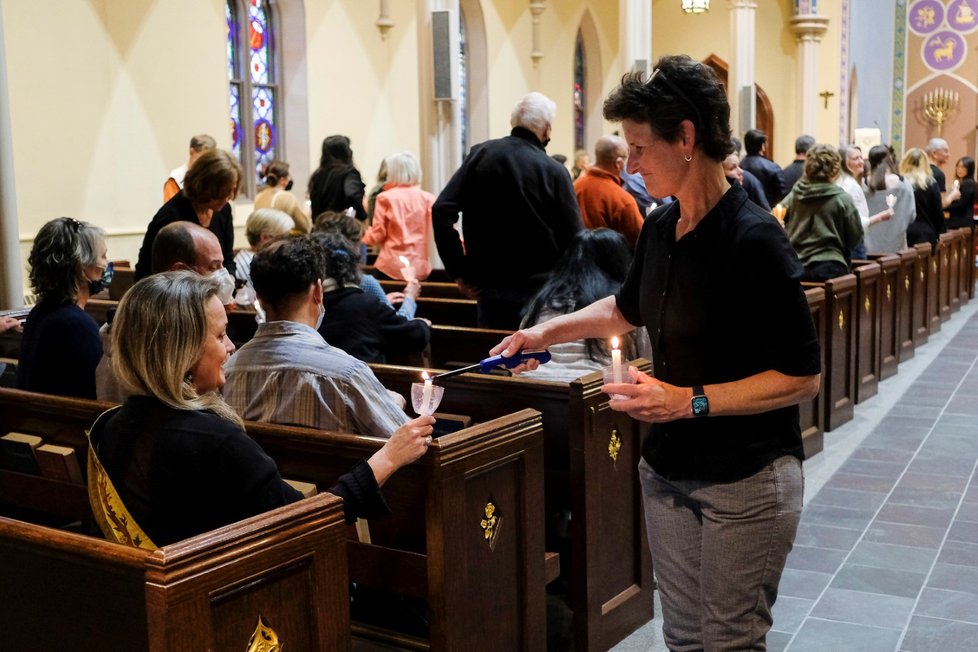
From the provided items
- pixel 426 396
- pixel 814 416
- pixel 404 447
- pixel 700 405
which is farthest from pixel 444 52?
pixel 700 405

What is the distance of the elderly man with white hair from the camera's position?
484 cm

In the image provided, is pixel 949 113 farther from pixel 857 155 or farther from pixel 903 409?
pixel 903 409

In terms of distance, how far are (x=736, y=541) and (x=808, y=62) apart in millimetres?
16376

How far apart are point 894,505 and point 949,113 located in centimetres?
1646

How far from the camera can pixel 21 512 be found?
3.89 meters

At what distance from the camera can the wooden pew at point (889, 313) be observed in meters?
7.61

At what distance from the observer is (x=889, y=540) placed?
4660mm

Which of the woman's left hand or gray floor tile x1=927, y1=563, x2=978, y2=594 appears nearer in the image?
the woman's left hand

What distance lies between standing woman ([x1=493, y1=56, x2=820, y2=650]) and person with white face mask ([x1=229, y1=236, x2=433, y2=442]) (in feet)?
3.43

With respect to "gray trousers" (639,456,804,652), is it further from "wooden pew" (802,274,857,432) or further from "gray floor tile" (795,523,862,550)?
"wooden pew" (802,274,857,432)

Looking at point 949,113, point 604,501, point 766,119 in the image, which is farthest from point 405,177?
point 949,113

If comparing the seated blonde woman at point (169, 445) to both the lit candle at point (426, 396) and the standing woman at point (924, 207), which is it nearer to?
the lit candle at point (426, 396)

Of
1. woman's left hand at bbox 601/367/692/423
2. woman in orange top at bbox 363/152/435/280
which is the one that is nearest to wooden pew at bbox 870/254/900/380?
woman in orange top at bbox 363/152/435/280

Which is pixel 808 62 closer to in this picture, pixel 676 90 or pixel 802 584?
pixel 802 584
